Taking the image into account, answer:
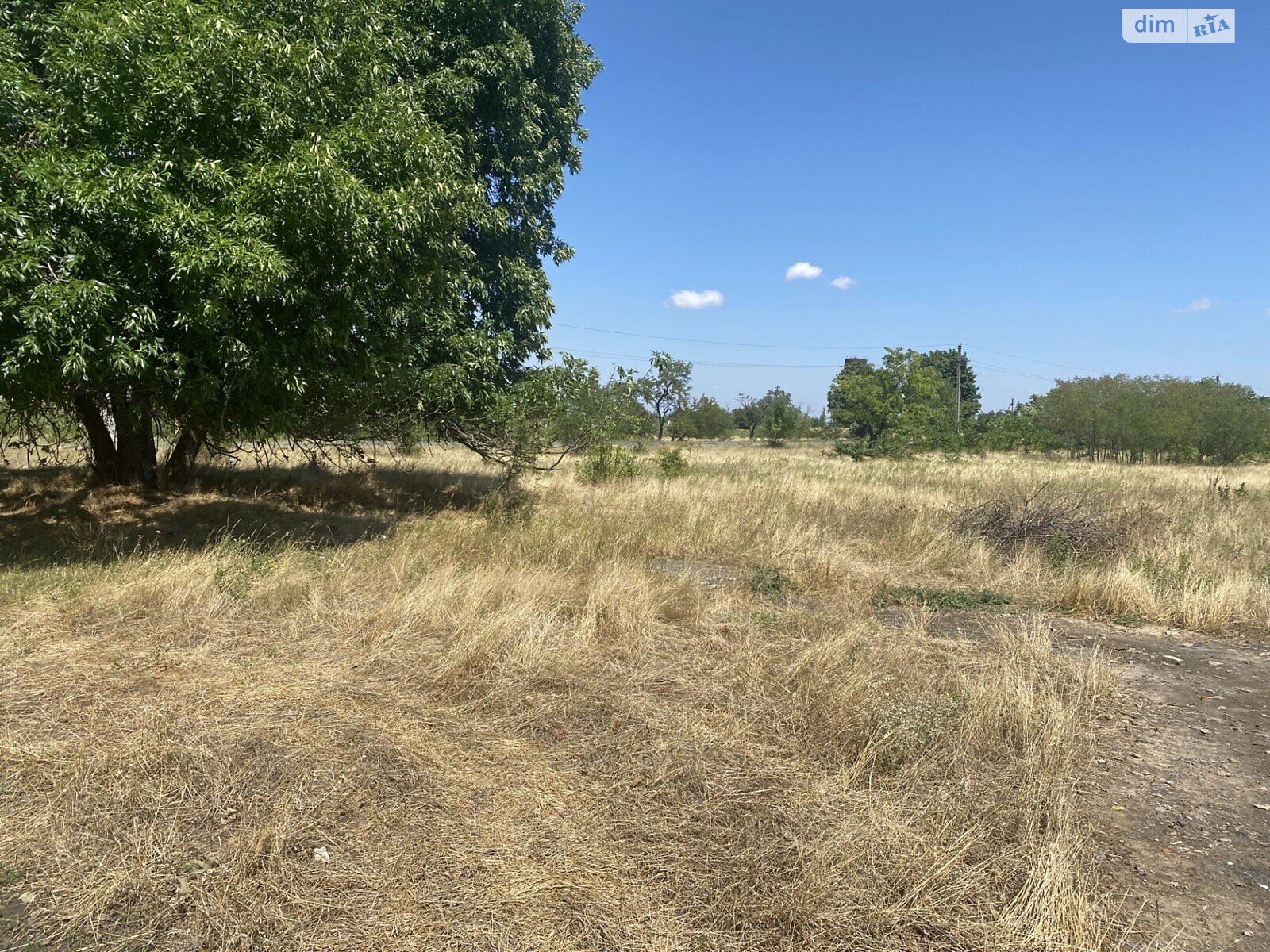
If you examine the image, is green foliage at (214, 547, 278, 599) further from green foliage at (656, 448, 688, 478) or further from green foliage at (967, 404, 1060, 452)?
green foliage at (967, 404, 1060, 452)

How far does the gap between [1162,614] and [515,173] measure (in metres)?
10.8

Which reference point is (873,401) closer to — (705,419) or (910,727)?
(705,419)

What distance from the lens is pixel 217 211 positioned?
5941mm

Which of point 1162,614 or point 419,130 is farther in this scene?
point 419,130

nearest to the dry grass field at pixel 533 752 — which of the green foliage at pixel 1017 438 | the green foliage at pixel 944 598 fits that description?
the green foliage at pixel 944 598

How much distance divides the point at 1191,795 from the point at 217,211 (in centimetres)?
797

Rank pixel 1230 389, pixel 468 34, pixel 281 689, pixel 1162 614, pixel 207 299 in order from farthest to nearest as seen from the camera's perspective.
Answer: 1. pixel 1230 389
2. pixel 468 34
3. pixel 1162 614
4. pixel 207 299
5. pixel 281 689

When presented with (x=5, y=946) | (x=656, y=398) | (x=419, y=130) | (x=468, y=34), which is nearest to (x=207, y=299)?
(x=419, y=130)

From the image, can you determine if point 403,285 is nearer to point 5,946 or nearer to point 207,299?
point 207,299

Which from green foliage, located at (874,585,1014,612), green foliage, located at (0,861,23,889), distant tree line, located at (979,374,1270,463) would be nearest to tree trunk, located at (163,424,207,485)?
green foliage, located at (0,861,23,889)

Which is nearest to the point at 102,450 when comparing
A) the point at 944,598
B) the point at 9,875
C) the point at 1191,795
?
the point at 9,875

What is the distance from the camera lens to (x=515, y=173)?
449 inches

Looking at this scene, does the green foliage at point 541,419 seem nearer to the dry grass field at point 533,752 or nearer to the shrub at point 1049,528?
the dry grass field at point 533,752

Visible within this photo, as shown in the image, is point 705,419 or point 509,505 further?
point 705,419
